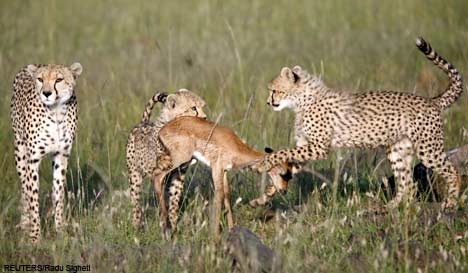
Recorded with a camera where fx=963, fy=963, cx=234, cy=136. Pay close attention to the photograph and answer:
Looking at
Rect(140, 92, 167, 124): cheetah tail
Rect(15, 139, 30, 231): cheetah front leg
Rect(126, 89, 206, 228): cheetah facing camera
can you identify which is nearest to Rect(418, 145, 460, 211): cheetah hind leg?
Rect(126, 89, 206, 228): cheetah facing camera

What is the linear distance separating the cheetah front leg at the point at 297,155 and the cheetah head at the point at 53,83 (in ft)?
5.25

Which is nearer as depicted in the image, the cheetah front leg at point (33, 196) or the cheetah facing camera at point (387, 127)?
the cheetah facing camera at point (387, 127)

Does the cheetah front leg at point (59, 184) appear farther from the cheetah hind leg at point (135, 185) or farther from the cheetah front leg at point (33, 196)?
the cheetah hind leg at point (135, 185)

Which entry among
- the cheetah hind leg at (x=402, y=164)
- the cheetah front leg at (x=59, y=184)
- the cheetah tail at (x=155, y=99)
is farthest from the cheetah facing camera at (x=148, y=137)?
the cheetah hind leg at (x=402, y=164)

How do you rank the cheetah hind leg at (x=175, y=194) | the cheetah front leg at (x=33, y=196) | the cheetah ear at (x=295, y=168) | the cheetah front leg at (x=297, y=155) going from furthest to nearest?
Answer: the cheetah hind leg at (x=175, y=194) → the cheetah front leg at (x=33, y=196) → the cheetah ear at (x=295, y=168) → the cheetah front leg at (x=297, y=155)

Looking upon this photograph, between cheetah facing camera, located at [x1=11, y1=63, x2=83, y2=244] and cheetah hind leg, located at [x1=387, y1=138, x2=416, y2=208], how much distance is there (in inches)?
101

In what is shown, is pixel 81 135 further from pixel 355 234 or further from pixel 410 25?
pixel 410 25

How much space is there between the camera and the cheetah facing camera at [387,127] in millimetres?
7379

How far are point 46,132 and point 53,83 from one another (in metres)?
0.41

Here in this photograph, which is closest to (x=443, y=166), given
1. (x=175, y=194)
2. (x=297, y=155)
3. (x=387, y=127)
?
(x=387, y=127)

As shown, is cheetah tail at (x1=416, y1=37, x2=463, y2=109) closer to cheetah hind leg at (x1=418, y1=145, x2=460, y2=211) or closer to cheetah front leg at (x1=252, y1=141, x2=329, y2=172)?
cheetah hind leg at (x1=418, y1=145, x2=460, y2=211)

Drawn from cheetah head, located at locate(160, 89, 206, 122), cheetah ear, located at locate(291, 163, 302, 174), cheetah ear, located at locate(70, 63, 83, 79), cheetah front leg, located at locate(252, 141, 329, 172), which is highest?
cheetah ear, located at locate(70, 63, 83, 79)

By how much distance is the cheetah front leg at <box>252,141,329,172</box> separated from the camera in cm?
707

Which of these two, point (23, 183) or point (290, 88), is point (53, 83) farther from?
point (290, 88)
